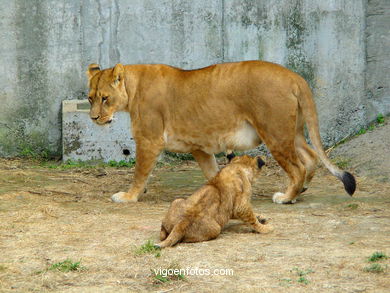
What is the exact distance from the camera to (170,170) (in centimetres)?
951

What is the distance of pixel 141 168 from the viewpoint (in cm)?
754

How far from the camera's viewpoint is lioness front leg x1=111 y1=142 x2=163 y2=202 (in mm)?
7492

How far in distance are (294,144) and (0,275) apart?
3.43 metres

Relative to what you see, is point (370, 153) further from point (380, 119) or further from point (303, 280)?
point (303, 280)

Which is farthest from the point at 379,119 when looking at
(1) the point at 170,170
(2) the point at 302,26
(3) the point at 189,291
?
(3) the point at 189,291

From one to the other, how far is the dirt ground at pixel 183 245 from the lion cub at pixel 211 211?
3.9 inches

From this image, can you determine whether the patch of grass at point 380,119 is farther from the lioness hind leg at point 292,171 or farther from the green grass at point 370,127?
the lioness hind leg at point 292,171

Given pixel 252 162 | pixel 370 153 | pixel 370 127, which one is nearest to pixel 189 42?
pixel 370 127

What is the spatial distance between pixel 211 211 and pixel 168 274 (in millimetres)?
988

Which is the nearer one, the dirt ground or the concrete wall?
the dirt ground

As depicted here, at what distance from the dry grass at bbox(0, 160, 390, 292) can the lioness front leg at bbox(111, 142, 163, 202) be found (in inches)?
5.9

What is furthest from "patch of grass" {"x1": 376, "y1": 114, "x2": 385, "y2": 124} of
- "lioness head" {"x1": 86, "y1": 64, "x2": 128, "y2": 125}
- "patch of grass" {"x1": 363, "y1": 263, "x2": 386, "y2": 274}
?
"patch of grass" {"x1": 363, "y1": 263, "x2": 386, "y2": 274}

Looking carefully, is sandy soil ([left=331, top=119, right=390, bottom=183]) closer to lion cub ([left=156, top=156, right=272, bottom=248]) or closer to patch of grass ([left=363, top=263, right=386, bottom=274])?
lion cub ([left=156, top=156, right=272, bottom=248])

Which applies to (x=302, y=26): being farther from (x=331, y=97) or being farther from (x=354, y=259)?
(x=354, y=259)
